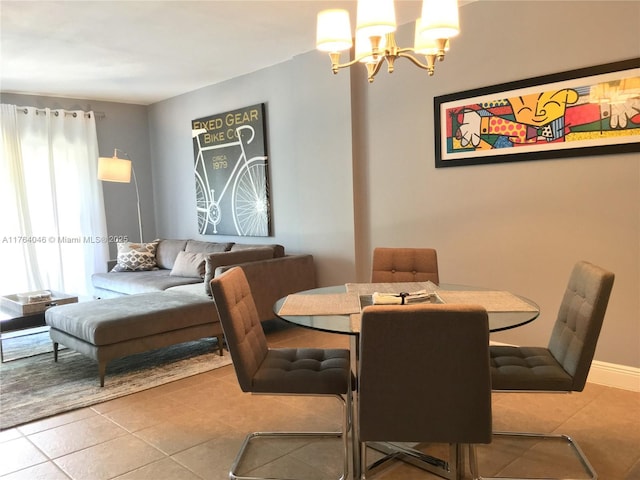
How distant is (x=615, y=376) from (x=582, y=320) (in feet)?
4.55

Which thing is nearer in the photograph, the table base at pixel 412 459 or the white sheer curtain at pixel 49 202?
the table base at pixel 412 459

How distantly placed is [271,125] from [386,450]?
11.5ft

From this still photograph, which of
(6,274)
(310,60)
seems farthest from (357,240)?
(6,274)

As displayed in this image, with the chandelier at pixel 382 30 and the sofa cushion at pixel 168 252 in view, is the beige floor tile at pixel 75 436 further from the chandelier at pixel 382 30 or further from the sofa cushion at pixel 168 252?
the sofa cushion at pixel 168 252

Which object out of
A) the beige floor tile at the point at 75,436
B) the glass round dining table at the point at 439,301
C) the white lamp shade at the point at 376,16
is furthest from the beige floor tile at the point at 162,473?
the white lamp shade at the point at 376,16

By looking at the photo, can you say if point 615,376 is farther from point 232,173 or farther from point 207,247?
point 232,173

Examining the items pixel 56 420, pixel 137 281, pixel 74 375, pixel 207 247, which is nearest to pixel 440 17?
pixel 56 420

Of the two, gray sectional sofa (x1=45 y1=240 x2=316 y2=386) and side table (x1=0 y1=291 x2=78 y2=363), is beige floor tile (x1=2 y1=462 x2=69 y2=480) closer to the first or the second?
gray sectional sofa (x1=45 y1=240 x2=316 y2=386)

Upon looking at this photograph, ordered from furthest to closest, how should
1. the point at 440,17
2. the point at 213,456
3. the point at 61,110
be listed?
1. the point at 61,110
2. the point at 213,456
3. the point at 440,17

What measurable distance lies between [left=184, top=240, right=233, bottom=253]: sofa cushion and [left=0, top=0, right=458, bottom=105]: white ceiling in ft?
5.61

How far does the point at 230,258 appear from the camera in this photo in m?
4.15

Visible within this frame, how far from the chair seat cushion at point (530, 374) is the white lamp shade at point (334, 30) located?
1507mm

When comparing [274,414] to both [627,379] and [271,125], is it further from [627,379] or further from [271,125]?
[271,125]

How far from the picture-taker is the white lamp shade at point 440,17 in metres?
1.97
